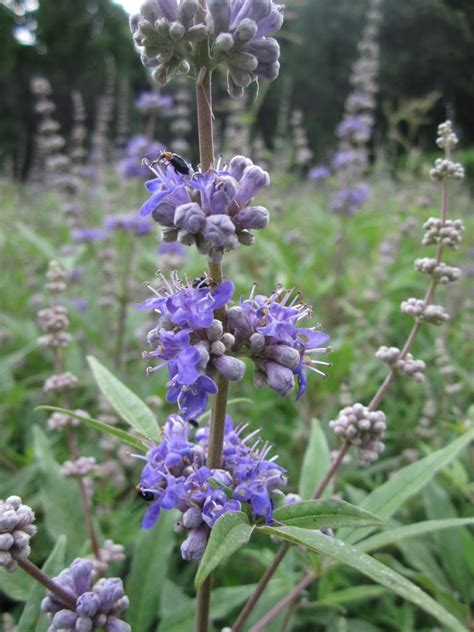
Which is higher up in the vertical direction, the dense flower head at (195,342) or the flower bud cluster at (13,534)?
the dense flower head at (195,342)

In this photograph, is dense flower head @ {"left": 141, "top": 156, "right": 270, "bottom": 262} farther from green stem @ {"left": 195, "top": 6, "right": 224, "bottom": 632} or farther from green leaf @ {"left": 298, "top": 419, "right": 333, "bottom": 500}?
green leaf @ {"left": 298, "top": 419, "right": 333, "bottom": 500}

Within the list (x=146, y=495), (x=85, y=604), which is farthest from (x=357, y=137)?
(x=85, y=604)

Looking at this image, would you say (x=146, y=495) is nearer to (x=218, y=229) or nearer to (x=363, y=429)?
(x=363, y=429)

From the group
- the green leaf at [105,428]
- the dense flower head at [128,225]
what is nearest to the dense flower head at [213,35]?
the green leaf at [105,428]

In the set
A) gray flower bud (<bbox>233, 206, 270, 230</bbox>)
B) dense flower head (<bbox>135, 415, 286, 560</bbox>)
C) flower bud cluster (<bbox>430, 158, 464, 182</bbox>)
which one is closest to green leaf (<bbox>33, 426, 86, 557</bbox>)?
dense flower head (<bbox>135, 415, 286, 560</bbox>)

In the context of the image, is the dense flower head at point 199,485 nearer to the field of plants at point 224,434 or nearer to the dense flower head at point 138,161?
the field of plants at point 224,434
